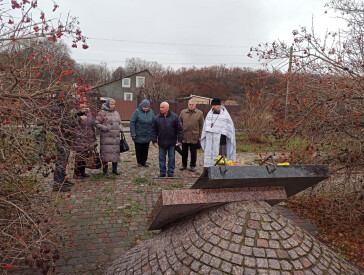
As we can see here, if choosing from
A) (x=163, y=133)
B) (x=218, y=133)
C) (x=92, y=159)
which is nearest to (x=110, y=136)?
(x=163, y=133)

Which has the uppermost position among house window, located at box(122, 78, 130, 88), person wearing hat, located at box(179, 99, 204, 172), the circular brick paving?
house window, located at box(122, 78, 130, 88)

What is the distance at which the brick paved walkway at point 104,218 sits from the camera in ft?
11.4

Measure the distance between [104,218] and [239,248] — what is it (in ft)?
9.87

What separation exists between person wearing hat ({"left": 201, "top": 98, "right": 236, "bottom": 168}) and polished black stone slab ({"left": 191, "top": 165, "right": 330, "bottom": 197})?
2.80m

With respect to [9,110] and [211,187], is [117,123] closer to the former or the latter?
[9,110]

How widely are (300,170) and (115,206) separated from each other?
3574mm

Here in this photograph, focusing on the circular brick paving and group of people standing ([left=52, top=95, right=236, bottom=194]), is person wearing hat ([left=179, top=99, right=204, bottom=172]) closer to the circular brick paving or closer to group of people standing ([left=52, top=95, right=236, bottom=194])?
group of people standing ([left=52, top=95, right=236, bottom=194])

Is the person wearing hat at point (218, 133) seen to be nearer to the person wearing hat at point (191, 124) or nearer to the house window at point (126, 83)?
the person wearing hat at point (191, 124)

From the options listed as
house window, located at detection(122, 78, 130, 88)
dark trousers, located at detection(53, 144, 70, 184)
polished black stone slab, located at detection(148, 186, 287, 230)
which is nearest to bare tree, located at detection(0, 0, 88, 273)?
dark trousers, located at detection(53, 144, 70, 184)

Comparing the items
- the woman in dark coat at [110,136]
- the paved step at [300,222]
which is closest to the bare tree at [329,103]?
the paved step at [300,222]

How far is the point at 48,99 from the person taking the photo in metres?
3.32

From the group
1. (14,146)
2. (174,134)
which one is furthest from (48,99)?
(174,134)

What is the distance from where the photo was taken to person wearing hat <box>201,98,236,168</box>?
562 centimetres

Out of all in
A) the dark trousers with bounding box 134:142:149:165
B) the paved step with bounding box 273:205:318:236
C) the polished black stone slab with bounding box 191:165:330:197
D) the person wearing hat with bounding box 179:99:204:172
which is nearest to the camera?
the polished black stone slab with bounding box 191:165:330:197
